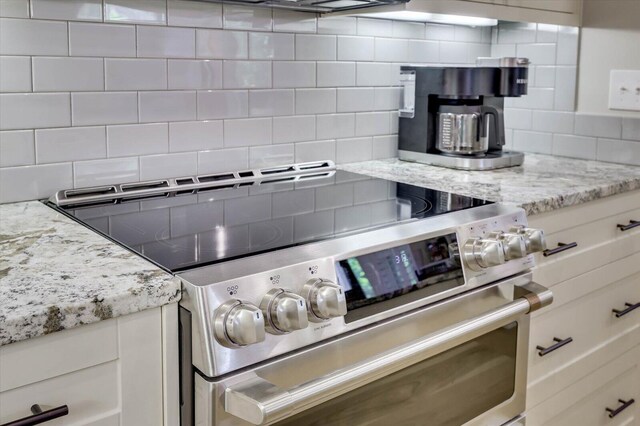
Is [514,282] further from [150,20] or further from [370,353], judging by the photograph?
[150,20]

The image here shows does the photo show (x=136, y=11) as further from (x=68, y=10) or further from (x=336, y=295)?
(x=336, y=295)

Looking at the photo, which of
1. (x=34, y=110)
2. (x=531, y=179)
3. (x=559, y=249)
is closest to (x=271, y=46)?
(x=34, y=110)

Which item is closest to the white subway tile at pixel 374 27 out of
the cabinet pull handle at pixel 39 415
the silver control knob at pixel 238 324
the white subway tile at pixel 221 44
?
the white subway tile at pixel 221 44

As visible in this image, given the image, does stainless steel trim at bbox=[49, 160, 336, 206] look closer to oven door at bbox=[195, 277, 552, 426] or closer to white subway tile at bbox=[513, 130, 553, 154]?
oven door at bbox=[195, 277, 552, 426]

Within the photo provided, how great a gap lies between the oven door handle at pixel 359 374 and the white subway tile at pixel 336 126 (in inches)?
31.1

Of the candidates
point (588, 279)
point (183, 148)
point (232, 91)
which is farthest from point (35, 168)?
point (588, 279)

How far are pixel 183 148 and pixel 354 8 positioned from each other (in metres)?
0.60

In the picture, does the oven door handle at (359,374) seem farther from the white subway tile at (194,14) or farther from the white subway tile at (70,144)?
the white subway tile at (194,14)

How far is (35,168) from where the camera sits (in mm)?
1506

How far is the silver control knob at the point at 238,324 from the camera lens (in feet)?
3.16

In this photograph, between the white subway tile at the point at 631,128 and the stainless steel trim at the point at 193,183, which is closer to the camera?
the stainless steel trim at the point at 193,183

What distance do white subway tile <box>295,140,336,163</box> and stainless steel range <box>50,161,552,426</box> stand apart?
0.23 metres

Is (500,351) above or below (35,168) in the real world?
below

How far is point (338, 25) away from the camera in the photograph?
2.00m
